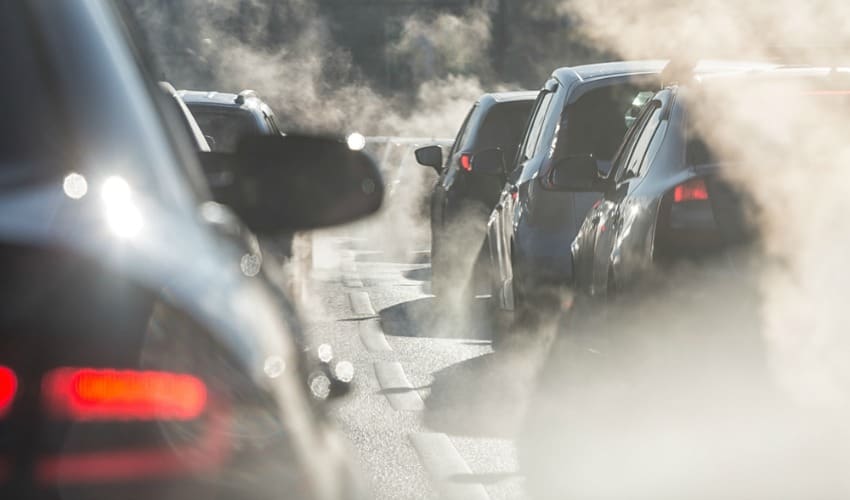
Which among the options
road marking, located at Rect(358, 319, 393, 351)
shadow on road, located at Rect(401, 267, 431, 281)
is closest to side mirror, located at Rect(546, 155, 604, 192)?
road marking, located at Rect(358, 319, 393, 351)

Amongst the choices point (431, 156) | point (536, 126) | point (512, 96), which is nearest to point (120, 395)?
point (536, 126)

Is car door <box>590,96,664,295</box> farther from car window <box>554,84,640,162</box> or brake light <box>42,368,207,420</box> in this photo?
brake light <box>42,368,207,420</box>

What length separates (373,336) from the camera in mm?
11844

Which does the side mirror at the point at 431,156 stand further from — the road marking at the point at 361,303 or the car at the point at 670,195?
the car at the point at 670,195

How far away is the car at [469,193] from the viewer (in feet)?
45.5

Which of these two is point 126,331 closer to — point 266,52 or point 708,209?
point 708,209

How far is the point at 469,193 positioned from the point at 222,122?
3394 mm

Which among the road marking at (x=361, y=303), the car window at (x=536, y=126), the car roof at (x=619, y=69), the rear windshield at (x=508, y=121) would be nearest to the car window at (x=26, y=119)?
the car roof at (x=619, y=69)

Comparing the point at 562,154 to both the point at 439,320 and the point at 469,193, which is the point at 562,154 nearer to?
the point at 439,320

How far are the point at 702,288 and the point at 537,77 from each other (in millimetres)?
46703

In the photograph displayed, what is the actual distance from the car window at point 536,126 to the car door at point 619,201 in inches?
92.2

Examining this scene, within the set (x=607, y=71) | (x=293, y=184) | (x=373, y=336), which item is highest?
(x=607, y=71)

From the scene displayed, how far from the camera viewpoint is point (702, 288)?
6383 millimetres

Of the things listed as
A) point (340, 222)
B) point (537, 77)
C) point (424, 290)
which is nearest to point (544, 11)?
point (537, 77)
